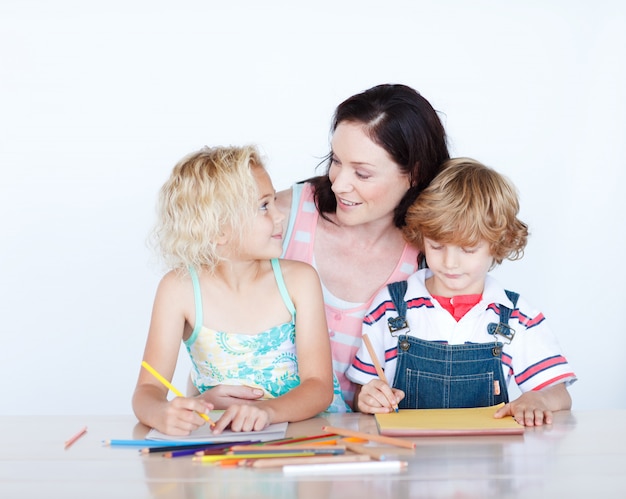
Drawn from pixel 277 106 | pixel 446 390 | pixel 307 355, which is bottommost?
pixel 446 390

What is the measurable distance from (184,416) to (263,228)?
0.50 metres

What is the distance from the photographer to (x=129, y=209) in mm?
3590

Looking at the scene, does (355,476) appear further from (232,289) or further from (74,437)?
(232,289)

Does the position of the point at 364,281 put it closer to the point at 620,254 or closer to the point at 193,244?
the point at 193,244

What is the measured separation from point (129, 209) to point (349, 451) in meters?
2.26

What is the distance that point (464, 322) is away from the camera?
208 cm

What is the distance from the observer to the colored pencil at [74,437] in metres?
1.63

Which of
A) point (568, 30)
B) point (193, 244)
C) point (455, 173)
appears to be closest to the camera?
point (193, 244)

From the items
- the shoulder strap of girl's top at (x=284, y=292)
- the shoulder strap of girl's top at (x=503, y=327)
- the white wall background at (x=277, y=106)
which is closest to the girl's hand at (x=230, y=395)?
the shoulder strap of girl's top at (x=284, y=292)

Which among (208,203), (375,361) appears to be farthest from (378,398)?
(208,203)

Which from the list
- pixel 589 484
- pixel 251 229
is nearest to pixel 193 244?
pixel 251 229

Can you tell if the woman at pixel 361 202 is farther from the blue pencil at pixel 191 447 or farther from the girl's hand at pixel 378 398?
the blue pencil at pixel 191 447

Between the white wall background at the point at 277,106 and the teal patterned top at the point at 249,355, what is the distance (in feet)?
4.99

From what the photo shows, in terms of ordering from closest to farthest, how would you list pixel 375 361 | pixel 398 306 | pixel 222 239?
pixel 375 361
pixel 222 239
pixel 398 306
